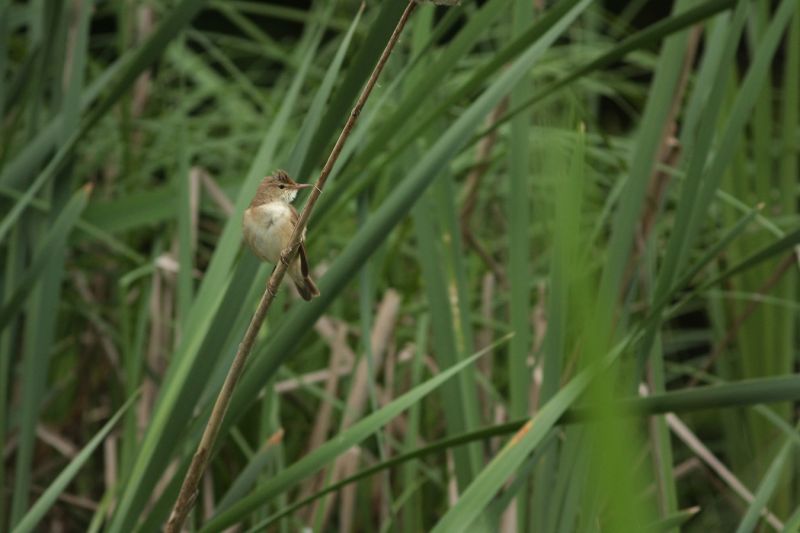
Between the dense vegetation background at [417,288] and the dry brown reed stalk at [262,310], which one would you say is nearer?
the dry brown reed stalk at [262,310]

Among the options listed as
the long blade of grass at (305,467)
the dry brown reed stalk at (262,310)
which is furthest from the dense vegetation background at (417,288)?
the dry brown reed stalk at (262,310)

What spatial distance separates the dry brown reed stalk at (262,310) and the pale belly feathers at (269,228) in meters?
0.16

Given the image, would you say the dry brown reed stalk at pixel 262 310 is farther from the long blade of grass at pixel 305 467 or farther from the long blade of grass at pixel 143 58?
A: the long blade of grass at pixel 143 58

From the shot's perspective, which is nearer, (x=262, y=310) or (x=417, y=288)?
(x=262, y=310)

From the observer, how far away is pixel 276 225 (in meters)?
0.79

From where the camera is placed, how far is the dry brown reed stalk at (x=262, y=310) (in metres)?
0.54

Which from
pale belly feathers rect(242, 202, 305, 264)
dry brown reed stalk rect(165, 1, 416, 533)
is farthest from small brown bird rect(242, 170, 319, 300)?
dry brown reed stalk rect(165, 1, 416, 533)

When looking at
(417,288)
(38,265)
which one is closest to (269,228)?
(38,265)

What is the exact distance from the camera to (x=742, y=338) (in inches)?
58.4

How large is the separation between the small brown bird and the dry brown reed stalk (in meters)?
0.15

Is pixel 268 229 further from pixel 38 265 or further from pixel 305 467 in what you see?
pixel 38 265

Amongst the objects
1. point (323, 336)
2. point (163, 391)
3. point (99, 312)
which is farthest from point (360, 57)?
point (99, 312)

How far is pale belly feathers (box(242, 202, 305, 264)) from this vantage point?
756 mm

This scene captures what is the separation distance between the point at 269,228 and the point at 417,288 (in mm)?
839
